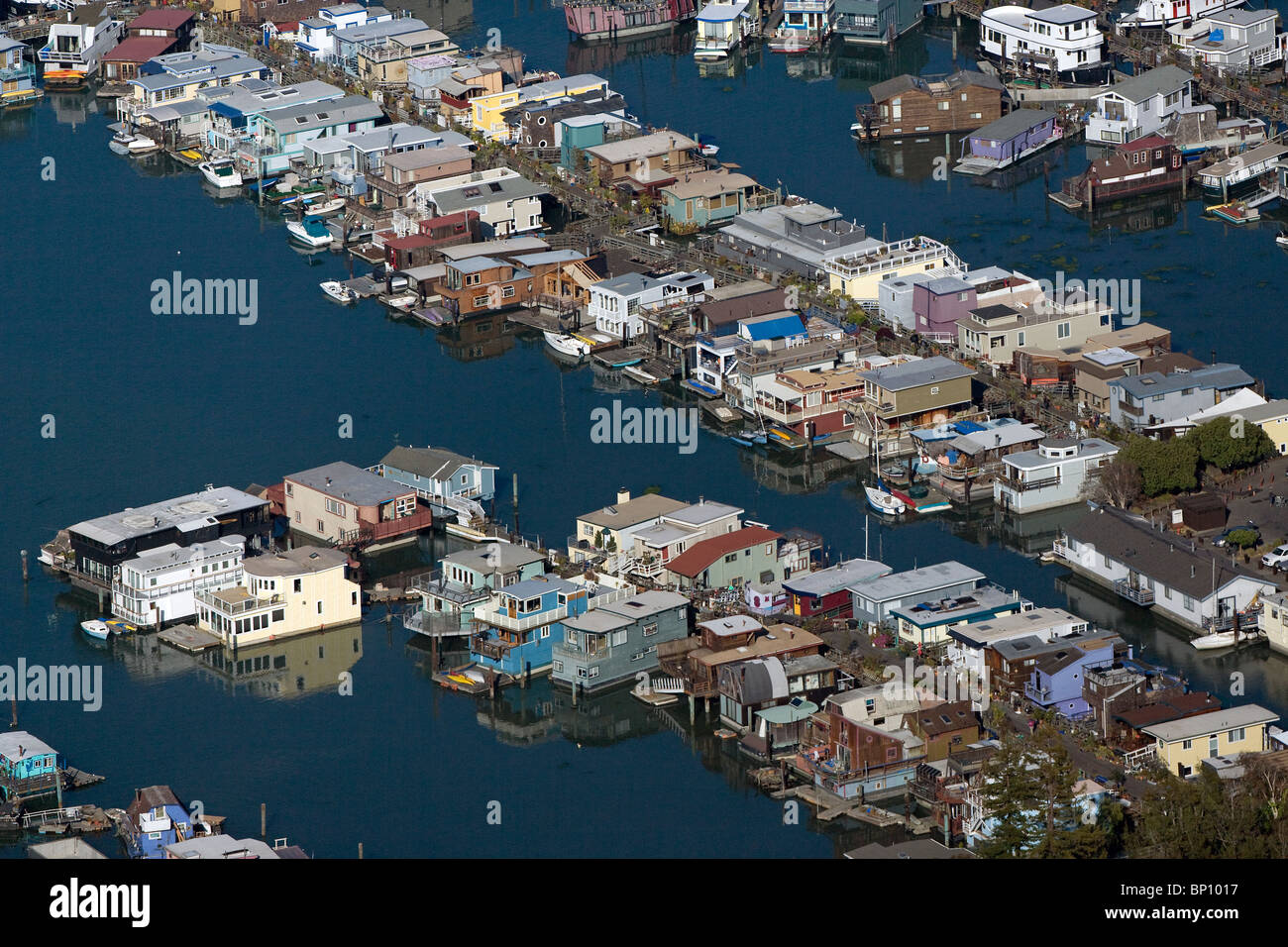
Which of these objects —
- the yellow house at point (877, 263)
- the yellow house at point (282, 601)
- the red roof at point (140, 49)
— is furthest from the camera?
the red roof at point (140, 49)

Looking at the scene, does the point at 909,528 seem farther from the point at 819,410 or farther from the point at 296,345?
the point at 296,345

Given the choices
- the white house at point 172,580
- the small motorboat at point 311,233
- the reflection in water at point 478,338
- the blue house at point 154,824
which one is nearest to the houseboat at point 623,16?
the small motorboat at point 311,233

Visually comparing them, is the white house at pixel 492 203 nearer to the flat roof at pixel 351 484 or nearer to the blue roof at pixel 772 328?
the blue roof at pixel 772 328

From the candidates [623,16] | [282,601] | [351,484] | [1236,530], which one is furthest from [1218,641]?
[623,16]

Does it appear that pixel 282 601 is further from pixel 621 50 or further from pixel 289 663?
pixel 621 50

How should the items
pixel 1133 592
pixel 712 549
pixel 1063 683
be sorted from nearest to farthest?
pixel 1063 683 → pixel 1133 592 → pixel 712 549

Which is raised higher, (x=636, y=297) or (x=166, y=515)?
(x=636, y=297)
